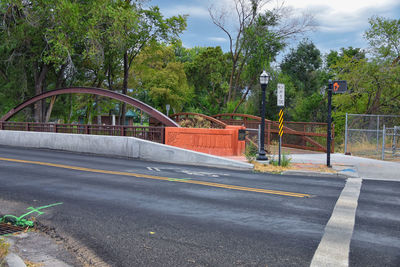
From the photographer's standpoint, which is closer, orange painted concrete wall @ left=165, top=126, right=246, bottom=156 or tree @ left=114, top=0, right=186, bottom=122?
orange painted concrete wall @ left=165, top=126, right=246, bottom=156

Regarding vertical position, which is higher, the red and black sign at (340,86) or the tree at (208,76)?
the tree at (208,76)

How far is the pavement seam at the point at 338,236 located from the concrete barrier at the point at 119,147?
6255mm

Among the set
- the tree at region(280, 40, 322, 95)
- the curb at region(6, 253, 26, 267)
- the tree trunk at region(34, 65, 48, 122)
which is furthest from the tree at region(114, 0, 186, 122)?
the curb at region(6, 253, 26, 267)

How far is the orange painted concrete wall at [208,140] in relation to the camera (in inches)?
683

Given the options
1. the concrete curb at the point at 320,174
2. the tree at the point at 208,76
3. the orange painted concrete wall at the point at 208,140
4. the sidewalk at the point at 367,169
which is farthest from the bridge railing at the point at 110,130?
the tree at the point at 208,76

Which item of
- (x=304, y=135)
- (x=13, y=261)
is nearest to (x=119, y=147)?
(x=304, y=135)

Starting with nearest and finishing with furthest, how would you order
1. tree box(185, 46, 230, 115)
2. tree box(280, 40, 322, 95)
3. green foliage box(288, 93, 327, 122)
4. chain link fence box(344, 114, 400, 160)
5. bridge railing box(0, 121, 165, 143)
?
1. bridge railing box(0, 121, 165, 143)
2. chain link fence box(344, 114, 400, 160)
3. green foliage box(288, 93, 327, 122)
4. tree box(280, 40, 322, 95)
5. tree box(185, 46, 230, 115)

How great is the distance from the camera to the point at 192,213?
23.5ft

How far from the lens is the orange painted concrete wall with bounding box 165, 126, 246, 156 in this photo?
17.3 metres

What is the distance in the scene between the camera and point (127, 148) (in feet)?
57.7

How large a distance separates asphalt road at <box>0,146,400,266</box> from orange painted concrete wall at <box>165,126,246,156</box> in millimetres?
4895

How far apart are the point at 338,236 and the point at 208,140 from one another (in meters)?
11.9

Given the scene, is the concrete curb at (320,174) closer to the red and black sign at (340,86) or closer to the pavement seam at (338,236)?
the red and black sign at (340,86)

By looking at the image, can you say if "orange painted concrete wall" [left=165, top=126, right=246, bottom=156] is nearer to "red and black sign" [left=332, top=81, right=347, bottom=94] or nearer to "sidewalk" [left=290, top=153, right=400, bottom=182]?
"sidewalk" [left=290, top=153, right=400, bottom=182]
